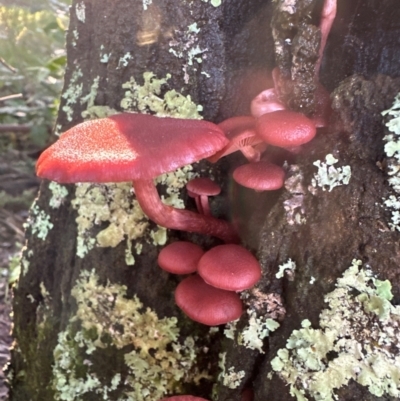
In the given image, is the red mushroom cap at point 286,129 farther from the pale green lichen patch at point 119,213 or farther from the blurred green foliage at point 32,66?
the blurred green foliage at point 32,66

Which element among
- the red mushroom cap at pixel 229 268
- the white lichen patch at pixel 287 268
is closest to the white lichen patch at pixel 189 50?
the red mushroom cap at pixel 229 268

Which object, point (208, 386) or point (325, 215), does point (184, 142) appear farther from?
point (208, 386)

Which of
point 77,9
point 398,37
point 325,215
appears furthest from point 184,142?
point 77,9

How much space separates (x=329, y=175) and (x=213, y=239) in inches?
28.3

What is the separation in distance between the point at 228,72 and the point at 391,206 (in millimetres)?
1035

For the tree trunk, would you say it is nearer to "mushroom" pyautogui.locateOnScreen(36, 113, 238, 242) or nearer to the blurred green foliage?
"mushroom" pyautogui.locateOnScreen(36, 113, 238, 242)

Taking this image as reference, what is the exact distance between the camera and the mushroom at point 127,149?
143cm

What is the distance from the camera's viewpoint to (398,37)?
1951 mm

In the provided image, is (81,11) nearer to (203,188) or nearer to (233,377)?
(203,188)

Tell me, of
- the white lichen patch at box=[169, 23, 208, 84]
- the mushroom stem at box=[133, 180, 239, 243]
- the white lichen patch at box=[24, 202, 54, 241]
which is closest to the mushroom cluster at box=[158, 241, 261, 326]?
the mushroom stem at box=[133, 180, 239, 243]

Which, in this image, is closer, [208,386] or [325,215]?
[325,215]

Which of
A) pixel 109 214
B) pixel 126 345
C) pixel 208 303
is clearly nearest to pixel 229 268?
pixel 208 303

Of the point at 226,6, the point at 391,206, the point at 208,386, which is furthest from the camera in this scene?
the point at 208,386

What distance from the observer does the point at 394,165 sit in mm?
1680
